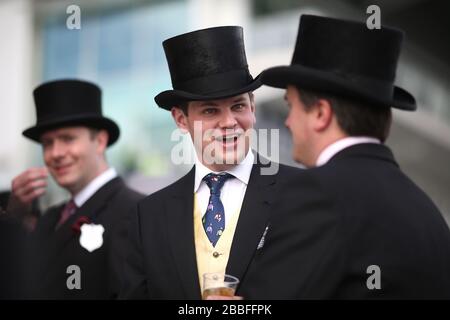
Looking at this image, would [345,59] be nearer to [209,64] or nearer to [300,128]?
[300,128]

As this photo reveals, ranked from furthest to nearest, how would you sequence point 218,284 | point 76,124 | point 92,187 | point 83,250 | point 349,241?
1. point 76,124
2. point 92,187
3. point 83,250
4. point 218,284
5. point 349,241

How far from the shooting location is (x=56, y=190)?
13031 mm

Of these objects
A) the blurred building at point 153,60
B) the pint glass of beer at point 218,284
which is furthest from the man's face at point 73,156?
the blurred building at point 153,60

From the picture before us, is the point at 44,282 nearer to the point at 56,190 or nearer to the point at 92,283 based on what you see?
the point at 92,283

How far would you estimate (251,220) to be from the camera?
285 cm

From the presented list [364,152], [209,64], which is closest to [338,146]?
[364,152]

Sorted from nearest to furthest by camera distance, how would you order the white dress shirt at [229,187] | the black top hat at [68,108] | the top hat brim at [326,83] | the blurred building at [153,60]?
the top hat brim at [326,83] < the white dress shirt at [229,187] < the black top hat at [68,108] < the blurred building at [153,60]

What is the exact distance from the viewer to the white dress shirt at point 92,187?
391 centimetres

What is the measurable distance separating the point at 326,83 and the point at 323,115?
0.32 ft

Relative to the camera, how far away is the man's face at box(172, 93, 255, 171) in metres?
2.91

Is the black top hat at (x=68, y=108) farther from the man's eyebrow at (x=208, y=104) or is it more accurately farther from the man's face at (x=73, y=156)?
the man's eyebrow at (x=208, y=104)

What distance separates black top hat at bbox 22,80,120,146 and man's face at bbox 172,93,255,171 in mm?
1219

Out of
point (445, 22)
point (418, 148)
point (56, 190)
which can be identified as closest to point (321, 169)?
point (56, 190)

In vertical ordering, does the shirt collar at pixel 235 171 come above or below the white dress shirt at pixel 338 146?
above
